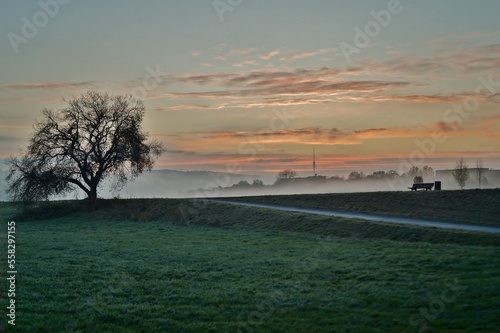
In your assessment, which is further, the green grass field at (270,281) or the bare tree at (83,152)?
the bare tree at (83,152)

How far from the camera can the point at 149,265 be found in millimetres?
25969

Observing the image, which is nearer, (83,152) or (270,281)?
(270,281)

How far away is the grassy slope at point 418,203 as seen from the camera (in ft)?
123

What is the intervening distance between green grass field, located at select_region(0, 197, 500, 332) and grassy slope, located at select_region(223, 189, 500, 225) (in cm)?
749

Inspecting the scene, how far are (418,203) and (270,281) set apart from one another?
24.7 meters

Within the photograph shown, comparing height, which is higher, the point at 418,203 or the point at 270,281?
the point at 418,203

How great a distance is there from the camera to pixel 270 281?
21984mm

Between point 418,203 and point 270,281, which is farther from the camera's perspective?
point 418,203

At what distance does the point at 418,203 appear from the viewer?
43.3 m

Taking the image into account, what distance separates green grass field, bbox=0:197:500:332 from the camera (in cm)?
1731

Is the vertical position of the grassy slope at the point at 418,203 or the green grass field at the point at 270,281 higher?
the grassy slope at the point at 418,203

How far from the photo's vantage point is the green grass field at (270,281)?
17.3 m

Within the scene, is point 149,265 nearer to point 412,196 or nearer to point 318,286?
point 318,286

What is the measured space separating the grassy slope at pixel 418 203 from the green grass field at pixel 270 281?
24.6ft
